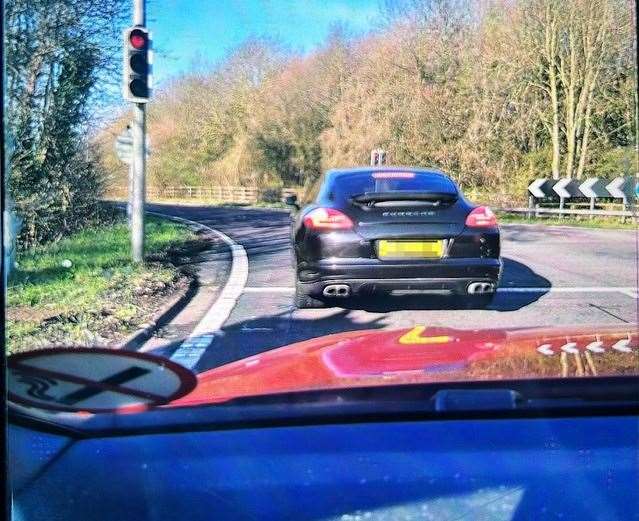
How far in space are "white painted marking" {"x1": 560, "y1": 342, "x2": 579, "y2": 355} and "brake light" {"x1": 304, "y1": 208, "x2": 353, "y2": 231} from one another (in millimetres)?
785

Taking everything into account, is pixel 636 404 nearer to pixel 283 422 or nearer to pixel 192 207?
pixel 283 422

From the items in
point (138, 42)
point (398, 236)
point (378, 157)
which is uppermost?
point (138, 42)

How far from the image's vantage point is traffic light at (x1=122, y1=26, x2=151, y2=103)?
2.08m

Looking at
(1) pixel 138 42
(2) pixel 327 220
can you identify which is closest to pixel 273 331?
(2) pixel 327 220

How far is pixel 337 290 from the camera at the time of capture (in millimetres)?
2465

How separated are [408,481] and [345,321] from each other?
104 cm

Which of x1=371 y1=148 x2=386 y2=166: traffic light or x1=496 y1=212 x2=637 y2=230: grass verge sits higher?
x1=371 y1=148 x2=386 y2=166: traffic light

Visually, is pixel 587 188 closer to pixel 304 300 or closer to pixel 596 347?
pixel 596 347

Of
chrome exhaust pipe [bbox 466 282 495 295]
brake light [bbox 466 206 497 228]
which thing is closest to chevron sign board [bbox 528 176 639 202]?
brake light [bbox 466 206 497 228]

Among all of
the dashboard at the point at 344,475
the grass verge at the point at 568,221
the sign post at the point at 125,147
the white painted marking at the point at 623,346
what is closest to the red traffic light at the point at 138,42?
the sign post at the point at 125,147

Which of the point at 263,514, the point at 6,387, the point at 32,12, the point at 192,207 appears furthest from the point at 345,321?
the point at 32,12

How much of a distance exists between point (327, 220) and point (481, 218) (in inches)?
20.9

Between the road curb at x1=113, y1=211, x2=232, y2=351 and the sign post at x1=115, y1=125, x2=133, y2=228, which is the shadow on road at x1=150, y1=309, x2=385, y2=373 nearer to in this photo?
the road curb at x1=113, y1=211, x2=232, y2=351

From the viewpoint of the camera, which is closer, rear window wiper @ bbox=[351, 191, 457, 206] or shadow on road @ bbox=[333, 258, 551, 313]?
rear window wiper @ bbox=[351, 191, 457, 206]
